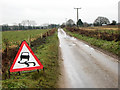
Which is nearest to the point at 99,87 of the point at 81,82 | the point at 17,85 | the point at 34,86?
the point at 81,82

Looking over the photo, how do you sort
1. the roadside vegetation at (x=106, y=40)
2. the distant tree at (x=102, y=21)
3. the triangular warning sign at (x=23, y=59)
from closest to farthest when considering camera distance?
the triangular warning sign at (x=23, y=59) → the roadside vegetation at (x=106, y=40) → the distant tree at (x=102, y=21)

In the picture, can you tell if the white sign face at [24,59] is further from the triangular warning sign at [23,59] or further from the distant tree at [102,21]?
the distant tree at [102,21]

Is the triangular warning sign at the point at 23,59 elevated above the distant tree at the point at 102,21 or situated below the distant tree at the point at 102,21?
below

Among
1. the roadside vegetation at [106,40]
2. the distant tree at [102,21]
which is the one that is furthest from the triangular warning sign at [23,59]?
the distant tree at [102,21]

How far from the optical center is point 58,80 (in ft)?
17.8

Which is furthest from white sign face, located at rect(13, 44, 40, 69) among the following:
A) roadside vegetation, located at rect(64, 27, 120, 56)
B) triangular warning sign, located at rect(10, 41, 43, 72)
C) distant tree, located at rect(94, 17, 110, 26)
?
distant tree, located at rect(94, 17, 110, 26)

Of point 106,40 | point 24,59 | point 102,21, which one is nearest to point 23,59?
point 24,59

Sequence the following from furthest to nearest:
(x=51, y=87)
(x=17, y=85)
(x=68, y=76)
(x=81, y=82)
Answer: (x=68, y=76), (x=81, y=82), (x=51, y=87), (x=17, y=85)

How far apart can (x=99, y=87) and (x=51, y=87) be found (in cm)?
183

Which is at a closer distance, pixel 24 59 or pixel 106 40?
pixel 24 59

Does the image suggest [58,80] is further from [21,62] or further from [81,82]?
[21,62]

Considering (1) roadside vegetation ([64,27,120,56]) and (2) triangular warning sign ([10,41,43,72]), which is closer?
(2) triangular warning sign ([10,41,43,72])

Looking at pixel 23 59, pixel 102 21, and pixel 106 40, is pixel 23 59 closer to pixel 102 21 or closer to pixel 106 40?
pixel 106 40

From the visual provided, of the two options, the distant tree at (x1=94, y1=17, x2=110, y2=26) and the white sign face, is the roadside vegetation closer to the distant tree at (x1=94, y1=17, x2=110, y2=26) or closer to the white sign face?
the white sign face
